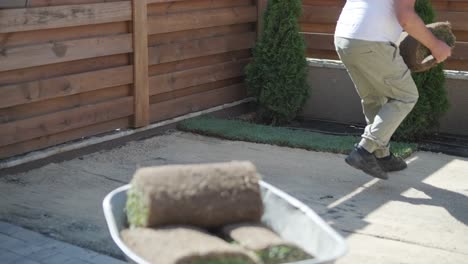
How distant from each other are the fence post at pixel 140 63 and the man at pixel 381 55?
82.9 inches

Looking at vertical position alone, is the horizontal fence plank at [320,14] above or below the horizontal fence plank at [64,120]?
above

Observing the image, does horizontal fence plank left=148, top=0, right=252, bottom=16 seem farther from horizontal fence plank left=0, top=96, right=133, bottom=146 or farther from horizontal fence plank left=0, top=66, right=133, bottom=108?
horizontal fence plank left=0, top=96, right=133, bottom=146

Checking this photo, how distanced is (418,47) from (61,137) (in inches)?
121

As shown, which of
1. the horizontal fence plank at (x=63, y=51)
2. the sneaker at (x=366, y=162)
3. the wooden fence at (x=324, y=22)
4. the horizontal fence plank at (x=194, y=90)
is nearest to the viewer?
the sneaker at (x=366, y=162)

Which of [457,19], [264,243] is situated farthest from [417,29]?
[264,243]

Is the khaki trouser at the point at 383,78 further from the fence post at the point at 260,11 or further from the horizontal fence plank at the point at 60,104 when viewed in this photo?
the fence post at the point at 260,11

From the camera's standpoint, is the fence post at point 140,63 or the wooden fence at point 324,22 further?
the wooden fence at point 324,22

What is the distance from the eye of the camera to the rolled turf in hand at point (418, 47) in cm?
575

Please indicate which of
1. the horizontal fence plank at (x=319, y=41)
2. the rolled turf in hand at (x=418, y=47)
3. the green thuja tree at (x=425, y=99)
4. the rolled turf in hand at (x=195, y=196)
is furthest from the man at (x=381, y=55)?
the rolled turf in hand at (x=195, y=196)

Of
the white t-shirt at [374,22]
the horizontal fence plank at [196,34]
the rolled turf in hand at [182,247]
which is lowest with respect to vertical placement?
the horizontal fence plank at [196,34]

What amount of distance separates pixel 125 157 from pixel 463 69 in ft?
12.3

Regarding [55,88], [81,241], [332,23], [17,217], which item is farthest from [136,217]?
[332,23]

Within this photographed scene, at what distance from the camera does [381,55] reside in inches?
219

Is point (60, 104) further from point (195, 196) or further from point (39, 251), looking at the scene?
point (195, 196)
